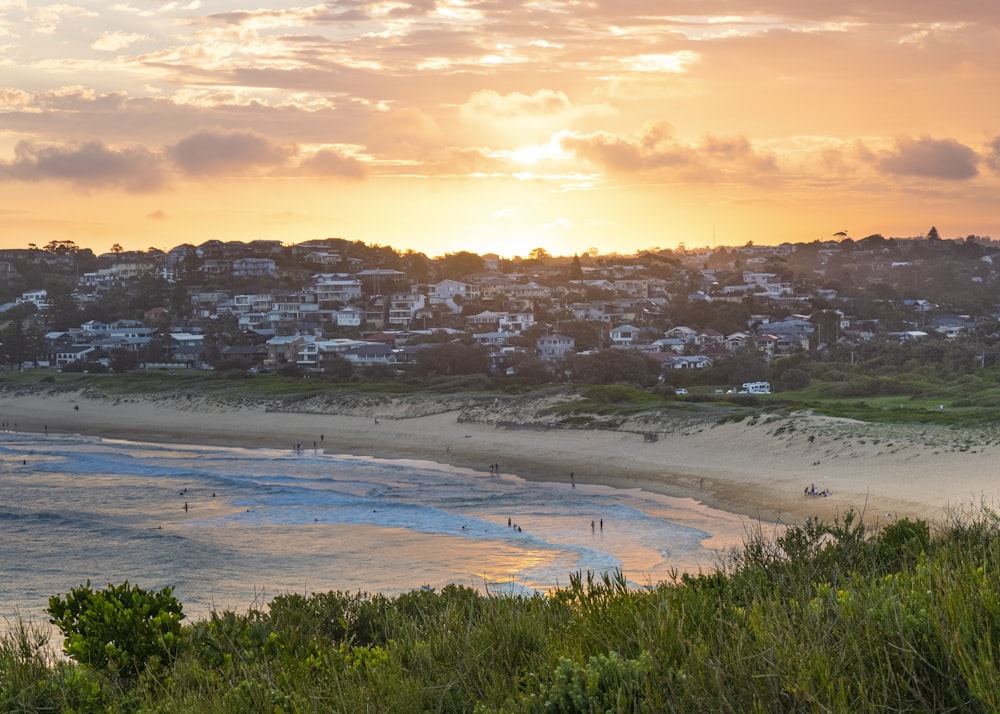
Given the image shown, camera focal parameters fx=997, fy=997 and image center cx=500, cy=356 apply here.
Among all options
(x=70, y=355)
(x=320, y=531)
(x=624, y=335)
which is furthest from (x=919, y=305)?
(x=320, y=531)

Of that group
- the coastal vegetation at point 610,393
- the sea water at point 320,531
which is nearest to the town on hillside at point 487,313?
the coastal vegetation at point 610,393

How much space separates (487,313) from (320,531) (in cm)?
7013

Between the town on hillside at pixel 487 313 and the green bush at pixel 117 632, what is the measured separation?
51380 mm

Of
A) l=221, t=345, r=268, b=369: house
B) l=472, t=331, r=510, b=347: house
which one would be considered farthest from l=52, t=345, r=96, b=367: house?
l=472, t=331, r=510, b=347: house

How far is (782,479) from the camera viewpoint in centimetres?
2909

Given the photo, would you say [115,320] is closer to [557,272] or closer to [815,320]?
[557,272]

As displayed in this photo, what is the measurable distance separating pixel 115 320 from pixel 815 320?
Result: 71.3 metres

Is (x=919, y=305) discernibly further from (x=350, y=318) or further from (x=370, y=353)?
(x=350, y=318)

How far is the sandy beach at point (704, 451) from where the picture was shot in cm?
2527

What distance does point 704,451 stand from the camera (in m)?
35.3

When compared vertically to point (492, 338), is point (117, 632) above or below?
above

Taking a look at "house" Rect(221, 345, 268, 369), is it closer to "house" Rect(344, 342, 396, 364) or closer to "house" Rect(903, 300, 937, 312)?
"house" Rect(344, 342, 396, 364)

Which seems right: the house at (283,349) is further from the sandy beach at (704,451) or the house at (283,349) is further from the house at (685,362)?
the house at (685,362)

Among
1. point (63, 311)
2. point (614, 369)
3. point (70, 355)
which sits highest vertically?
point (63, 311)
